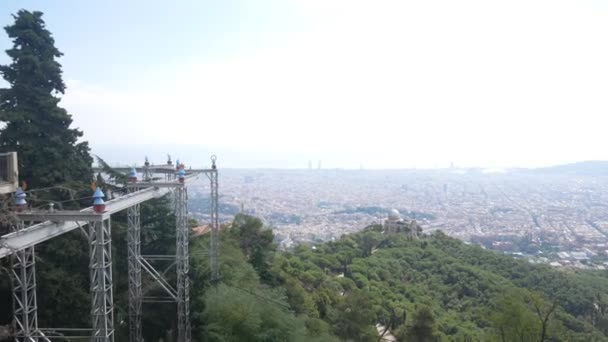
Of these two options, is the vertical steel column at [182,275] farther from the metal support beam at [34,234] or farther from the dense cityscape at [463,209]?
the dense cityscape at [463,209]

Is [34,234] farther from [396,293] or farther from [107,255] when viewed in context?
[396,293]

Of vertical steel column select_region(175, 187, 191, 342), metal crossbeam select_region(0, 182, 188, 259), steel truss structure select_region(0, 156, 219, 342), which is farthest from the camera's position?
vertical steel column select_region(175, 187, 191, 342)

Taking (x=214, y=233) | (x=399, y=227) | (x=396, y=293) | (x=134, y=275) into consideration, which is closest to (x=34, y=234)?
(x=134, y=275)

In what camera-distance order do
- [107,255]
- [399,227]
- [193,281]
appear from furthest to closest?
[399,227]
[193,281]
[107,255]

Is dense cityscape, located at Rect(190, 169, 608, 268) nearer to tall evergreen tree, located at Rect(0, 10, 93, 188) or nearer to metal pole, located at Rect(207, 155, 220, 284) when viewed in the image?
metal pole, located at Rect(207, 155, 220, 284)

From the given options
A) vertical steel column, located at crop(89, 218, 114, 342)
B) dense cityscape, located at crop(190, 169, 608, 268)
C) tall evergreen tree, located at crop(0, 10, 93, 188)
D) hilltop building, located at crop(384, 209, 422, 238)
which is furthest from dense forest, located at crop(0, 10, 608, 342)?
dense cityscape, located at crop(190, 169, 608, 268)

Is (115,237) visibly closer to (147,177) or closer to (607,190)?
(147,177)

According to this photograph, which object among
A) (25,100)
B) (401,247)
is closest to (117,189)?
(25,100)
